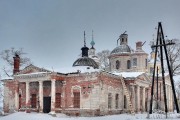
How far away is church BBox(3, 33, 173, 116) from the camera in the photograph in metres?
27.0

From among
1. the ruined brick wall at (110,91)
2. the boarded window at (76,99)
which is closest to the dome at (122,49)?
the ruined brick wall at (110,91)

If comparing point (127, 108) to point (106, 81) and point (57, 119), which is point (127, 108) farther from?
point (57, 119)

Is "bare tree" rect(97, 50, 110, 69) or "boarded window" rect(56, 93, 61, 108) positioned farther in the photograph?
"bare tree" rect(97, 50, 110, 69)

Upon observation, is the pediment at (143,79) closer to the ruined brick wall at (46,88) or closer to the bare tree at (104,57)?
the ruined brick wall at (46,88)

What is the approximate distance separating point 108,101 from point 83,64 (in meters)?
5.09

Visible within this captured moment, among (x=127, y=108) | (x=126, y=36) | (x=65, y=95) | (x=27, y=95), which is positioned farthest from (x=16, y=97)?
(x=126, y=36)

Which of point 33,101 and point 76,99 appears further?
point 33,101

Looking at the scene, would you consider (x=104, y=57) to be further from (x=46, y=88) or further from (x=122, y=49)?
(x=46, y=88)

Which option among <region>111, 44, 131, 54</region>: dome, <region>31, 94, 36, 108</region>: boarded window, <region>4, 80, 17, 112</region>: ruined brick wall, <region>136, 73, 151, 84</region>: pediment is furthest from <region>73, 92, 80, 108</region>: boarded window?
<region>111, 44, 131, 54</region>: dome

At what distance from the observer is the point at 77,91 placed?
1093 inches

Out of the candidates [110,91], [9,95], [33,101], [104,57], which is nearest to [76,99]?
[110,91]

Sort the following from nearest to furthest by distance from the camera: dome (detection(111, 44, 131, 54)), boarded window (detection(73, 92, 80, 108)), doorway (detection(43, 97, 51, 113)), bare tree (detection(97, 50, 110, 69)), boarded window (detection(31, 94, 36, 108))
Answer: boarded window (detection(73, 92, 80, 108))
doorway (detection(43, 97, 51, 113))
boarded window (detection(31, 94, 36, 108))
dome (detection(111, 44, 131, 54))
bare tree (detection(97, 50, 110, 69))

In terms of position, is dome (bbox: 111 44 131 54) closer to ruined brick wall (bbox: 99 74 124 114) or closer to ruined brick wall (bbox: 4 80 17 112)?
ruined brick wall (bbox: 99 74 124 114)

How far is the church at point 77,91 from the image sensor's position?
88.4ft
